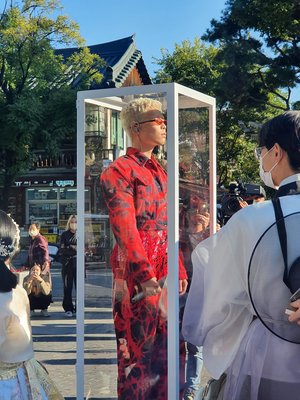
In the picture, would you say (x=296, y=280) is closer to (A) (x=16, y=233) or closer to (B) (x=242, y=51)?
(A) (x=16, y=233)

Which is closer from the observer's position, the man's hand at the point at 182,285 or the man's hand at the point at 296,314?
the man's hand at the point at 296,314

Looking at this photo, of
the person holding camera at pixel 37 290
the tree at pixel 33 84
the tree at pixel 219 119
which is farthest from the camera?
the tree at pixel 219 119

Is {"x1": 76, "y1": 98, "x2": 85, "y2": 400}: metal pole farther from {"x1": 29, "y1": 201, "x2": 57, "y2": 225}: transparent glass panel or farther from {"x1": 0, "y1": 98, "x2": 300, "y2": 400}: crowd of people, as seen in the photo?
{"x1": 29, "y1": 201, "x2": 57, "y2": 225}: transparent glass panel

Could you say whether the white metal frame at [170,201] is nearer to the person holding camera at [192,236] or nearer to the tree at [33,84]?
the person holding camera at [192,236]

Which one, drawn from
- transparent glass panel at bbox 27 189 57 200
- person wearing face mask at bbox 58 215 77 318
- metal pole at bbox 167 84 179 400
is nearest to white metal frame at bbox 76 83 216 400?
metal pole at bbox 167 84 179 400

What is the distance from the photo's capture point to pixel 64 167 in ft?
73.6

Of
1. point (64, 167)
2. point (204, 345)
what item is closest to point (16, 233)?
point (204, 345)

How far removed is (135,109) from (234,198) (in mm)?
2970

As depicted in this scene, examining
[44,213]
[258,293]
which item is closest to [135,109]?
[258,293]

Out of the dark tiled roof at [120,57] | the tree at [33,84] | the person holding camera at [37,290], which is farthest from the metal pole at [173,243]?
the dark tiled roof at [120,57]

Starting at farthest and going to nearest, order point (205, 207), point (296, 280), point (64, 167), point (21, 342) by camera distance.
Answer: point (64, 167), point (205, 207), point (21, 342), point (296, 280)

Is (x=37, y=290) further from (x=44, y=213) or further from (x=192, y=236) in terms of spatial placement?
(x=44, y=213)

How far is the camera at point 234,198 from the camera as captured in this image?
5.55 metres

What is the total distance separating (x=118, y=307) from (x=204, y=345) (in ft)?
3.21
